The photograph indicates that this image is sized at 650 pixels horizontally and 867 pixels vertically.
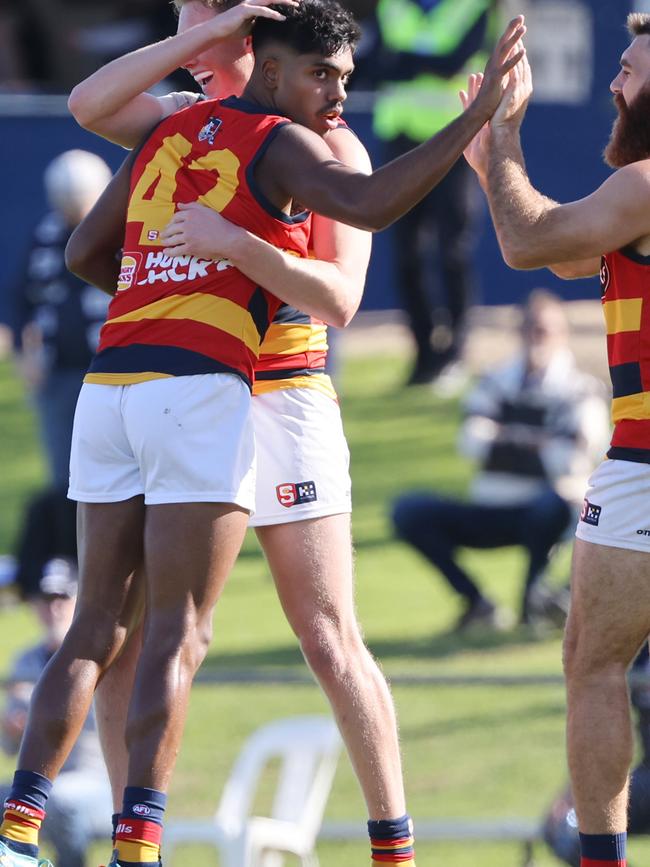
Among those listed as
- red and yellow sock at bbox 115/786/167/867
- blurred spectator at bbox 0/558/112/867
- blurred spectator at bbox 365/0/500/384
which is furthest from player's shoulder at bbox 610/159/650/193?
blurred spectator at bbox 365/0/500/384

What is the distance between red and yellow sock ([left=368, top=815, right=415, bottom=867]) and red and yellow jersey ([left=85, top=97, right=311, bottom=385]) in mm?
1071

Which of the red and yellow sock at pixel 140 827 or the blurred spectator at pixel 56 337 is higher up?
the blurred spectator at pixel 56 337

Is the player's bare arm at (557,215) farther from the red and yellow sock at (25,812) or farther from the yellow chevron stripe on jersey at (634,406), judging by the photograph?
the red and yellow sock at (25,812)

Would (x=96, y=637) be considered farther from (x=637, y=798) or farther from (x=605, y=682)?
(x=637, y=798)

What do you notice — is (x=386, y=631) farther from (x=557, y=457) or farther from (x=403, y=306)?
(x=403, y=306)

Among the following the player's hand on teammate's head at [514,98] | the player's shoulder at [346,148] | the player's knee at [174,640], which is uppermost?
the player's hand on teammate's head at [514,98]

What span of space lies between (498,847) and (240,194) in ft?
17.9

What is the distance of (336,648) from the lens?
3.70 metres

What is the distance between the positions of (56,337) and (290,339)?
4938 mm

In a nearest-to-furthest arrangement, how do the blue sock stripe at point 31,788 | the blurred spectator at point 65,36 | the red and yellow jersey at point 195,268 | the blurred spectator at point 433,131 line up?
the blue sock stripe at point 31,788 → the red and yellow jersey at point 195,268 → the blurred spectator at point 433,131 → the blurred spectator at point 65,36

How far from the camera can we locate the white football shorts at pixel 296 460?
12.2 feet

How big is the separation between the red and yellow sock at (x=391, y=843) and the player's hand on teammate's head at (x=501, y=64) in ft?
5.26

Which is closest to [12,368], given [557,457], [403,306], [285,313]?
[403,306]

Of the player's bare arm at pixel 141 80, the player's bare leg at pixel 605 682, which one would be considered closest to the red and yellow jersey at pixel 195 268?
the player's bare arm at pixel 141 80
